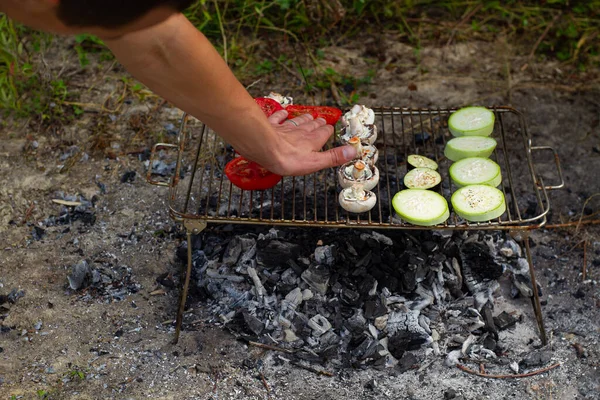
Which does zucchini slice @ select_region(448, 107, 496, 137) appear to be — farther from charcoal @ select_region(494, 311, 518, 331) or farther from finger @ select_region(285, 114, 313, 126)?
charcoal @ select_region(494, 311, 518, 331)

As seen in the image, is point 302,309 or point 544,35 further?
point 544,35

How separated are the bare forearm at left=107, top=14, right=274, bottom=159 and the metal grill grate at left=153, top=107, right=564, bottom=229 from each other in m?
0.89

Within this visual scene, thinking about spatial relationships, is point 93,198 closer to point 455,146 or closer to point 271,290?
point 271,290

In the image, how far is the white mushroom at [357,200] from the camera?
3.67 meters

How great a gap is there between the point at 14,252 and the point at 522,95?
4.27 m

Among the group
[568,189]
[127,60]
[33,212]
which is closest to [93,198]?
[33,212]

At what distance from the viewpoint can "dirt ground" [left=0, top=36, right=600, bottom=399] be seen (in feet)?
12.3

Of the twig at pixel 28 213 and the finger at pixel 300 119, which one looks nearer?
the finger at pixel 300 119

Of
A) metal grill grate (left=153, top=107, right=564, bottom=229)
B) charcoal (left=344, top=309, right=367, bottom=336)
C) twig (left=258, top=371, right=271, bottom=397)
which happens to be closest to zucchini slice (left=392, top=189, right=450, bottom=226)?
metal grill grate (left=153, top=107, right=564, bottom=229)

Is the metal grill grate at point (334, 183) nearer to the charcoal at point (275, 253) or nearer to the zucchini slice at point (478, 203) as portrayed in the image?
the zucchini slice at point (478, 203)

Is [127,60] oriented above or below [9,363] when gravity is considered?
above

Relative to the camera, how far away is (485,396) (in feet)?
12.3

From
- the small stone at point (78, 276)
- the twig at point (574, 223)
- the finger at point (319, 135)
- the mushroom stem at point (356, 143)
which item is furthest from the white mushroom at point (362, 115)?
the small stone at point (78, 276)

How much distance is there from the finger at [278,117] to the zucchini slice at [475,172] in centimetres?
107
